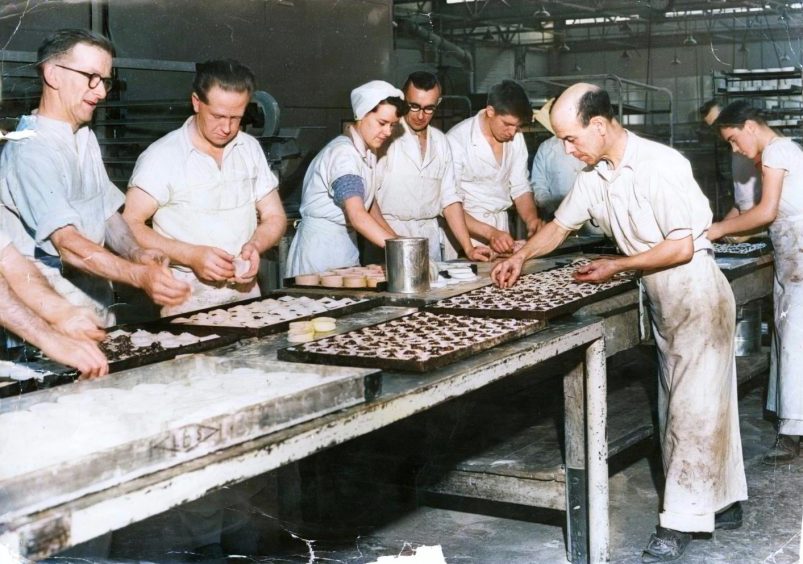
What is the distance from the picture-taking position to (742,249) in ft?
14.4

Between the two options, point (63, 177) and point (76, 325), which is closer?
point (76, 325)

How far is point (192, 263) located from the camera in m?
2.80

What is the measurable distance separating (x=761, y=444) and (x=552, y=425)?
147cm

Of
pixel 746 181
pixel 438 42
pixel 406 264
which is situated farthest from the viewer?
pixel 438 42

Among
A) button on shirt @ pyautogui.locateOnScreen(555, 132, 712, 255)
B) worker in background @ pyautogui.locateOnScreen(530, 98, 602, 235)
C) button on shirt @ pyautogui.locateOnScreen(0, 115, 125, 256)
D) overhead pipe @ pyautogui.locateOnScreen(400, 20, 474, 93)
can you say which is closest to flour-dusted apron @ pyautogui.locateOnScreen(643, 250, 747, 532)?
button on shirt @ pyautogui.locateOnScreen(555, 132, 712, 255)

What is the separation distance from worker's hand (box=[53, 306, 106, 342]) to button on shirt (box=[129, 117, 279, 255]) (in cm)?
114

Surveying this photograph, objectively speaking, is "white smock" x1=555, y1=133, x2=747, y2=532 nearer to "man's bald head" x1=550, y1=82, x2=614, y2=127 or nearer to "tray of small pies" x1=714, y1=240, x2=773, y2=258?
"man's bald head" x1=550, y1=82, x2=614, y2=127

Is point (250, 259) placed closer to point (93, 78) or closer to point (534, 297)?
point (93, 78)

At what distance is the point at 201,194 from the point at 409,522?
4.80 feet

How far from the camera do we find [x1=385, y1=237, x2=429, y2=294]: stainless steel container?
9.69ft

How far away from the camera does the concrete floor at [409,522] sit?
295cm

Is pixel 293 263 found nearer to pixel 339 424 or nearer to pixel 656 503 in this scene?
pixel 656 503

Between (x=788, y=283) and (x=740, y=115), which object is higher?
(x=740, y=115)

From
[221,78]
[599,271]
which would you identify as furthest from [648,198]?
[221,78]
